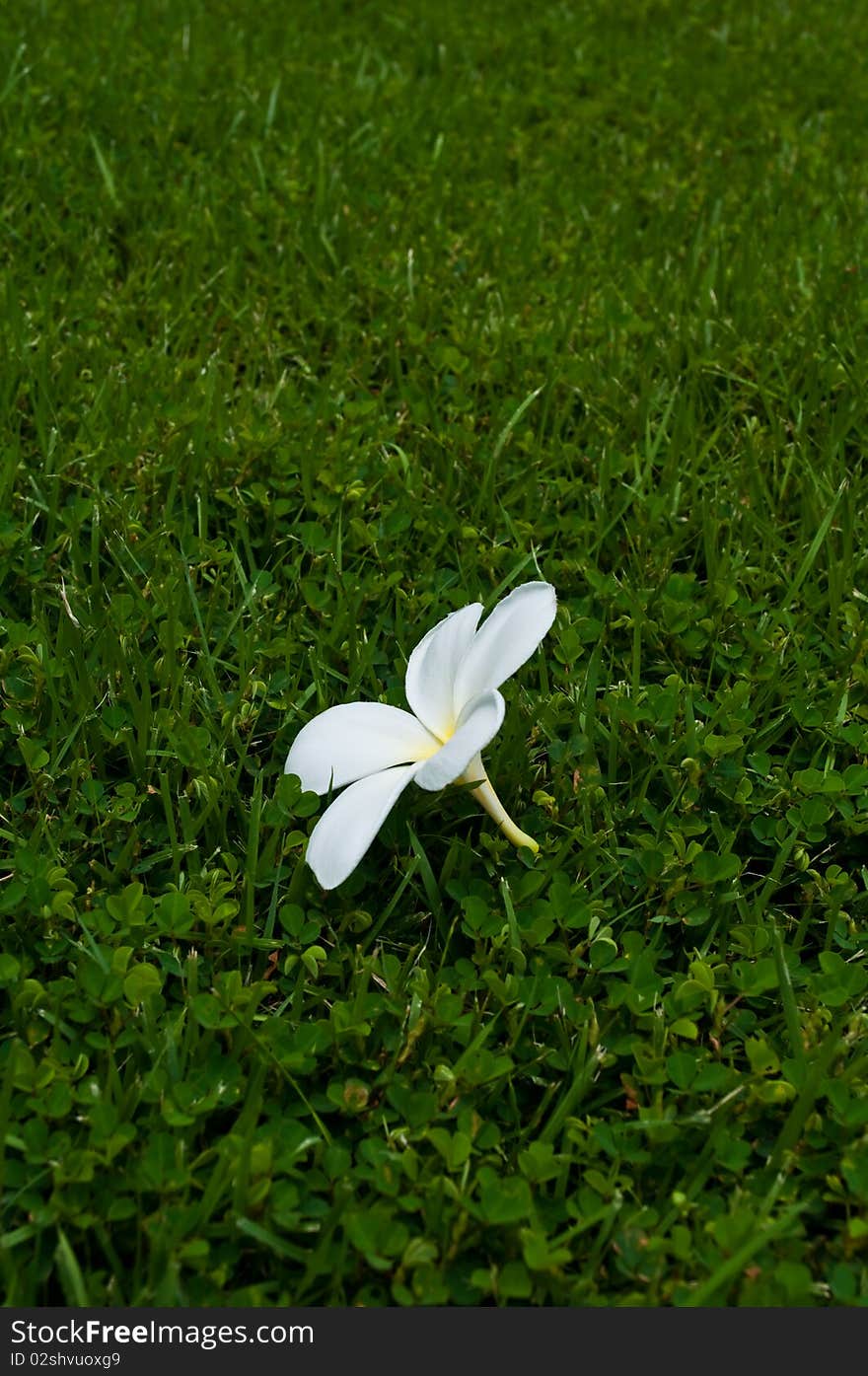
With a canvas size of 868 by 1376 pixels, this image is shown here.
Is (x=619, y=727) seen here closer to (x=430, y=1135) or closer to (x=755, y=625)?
(x=755, y=625)

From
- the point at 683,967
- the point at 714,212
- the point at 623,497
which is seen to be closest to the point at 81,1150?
the point at 683,967

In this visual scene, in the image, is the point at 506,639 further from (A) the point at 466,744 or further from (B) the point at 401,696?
(B) the point at 401,696

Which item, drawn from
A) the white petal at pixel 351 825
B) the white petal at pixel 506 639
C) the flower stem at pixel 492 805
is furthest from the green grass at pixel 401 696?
the white petal at pixel 506 639

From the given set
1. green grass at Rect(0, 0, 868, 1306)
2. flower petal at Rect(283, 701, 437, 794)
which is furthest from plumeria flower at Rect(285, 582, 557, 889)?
green grass at Rect(0, 0, 868, 1306)

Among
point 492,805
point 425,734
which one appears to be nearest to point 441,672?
point 425,734

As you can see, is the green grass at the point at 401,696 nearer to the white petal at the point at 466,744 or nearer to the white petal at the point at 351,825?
the white petal at the point at 351,825

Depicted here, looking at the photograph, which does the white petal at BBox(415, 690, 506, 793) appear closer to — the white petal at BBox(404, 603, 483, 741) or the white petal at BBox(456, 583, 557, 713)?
the white petal at BBox(456, 583, 557, 713)
